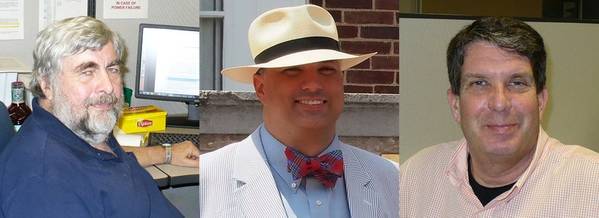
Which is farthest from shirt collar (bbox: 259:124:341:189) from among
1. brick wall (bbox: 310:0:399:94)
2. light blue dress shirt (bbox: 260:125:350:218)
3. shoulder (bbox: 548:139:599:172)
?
shoulder (bbox: 548:139:599:172)

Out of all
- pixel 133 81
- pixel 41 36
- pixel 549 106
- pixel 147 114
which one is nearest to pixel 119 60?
pixel 41 36

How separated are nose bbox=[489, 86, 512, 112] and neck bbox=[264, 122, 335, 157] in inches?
11.5

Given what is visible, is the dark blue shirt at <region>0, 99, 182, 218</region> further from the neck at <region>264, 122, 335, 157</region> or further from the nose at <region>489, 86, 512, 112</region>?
the nose at <region>489, 86, 512, 112</region>

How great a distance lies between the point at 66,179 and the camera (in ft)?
3.67

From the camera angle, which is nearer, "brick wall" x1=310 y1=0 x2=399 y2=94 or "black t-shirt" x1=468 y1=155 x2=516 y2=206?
"brick wall" x1=310 y1=0 x2=399 y2=94

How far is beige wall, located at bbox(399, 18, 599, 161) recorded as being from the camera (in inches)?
44.6

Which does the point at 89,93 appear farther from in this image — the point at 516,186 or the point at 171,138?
the point at 516,186

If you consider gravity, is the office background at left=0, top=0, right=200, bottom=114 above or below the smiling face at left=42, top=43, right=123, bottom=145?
above

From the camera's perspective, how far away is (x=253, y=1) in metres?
0.98

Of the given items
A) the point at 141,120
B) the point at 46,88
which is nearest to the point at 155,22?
the point at 141,120

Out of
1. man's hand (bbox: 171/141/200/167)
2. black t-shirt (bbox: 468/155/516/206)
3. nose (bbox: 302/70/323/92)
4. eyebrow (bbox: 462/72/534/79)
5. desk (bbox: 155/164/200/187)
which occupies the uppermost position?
eyebrow (bbox: 462/72/534/79)

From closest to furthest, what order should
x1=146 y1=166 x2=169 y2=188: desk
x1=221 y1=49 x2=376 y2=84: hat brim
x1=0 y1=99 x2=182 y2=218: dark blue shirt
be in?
1. x1=221 y1=49 x2=376 y2=84: hat brim
2. x1=0 y1=99 x2=182 y2=218: dark blue shirt
3. x1=146 y1=166 x2=169 y2=188: desk

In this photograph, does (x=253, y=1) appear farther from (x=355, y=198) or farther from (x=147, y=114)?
(x=147, y=114)

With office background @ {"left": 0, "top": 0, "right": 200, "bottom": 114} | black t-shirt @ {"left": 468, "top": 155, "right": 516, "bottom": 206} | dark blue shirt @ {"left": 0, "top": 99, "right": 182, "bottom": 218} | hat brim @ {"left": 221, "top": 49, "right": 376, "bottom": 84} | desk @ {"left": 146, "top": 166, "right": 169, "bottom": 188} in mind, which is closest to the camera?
hat brim @ {"left": 221, "top": 49, "right": 376, "bottom": 84}
